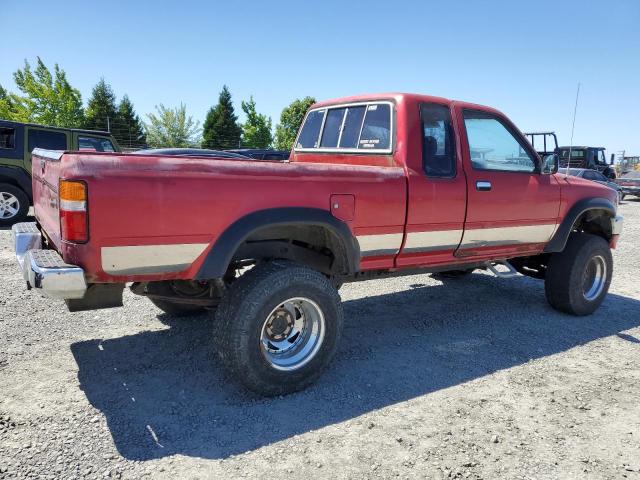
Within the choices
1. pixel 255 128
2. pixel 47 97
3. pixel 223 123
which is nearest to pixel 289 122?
pixel 255 128

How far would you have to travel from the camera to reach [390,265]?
12.0ft

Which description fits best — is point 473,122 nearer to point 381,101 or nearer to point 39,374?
point 381,101

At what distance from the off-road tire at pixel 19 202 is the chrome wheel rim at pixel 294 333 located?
806 cm

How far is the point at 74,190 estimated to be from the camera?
237 centimetres

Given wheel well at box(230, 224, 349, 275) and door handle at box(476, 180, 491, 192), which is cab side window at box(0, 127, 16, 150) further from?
door handle at box(476, 180, 491, 192)

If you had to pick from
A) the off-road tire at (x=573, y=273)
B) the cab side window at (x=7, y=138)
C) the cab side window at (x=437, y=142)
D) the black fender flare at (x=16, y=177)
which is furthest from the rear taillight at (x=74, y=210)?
the cab side window at (x=7, y=138)

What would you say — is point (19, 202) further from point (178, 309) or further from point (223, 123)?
point (223, 123)

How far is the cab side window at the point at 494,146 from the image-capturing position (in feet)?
13.4

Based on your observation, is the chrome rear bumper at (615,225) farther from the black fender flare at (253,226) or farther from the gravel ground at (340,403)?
the black fender flare at (253,226)

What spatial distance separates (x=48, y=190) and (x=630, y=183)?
2436cm

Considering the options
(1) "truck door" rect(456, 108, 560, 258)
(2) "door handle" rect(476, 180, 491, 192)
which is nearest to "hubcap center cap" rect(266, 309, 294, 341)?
(1) "truck door" rect(456, 108, 560, 258)

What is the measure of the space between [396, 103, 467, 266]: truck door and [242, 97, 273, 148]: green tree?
35.1 m

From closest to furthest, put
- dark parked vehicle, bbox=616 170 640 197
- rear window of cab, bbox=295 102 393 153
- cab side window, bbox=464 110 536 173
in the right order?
rear window of cab, bbox=295 102 393 153, cab side window, bbox=464 110 536 173, dark parked vehicle, bbox=616 170 640 197

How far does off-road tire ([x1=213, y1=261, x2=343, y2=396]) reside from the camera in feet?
9.48
